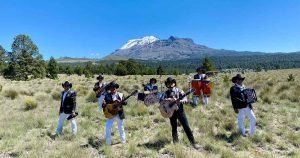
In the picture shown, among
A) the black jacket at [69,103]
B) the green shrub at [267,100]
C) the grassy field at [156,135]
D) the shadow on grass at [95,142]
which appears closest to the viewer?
the grassy field at [156,135]

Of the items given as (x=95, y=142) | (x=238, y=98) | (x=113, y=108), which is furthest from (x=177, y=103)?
(x=95, y=142)

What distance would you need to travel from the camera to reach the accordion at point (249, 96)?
10383mm

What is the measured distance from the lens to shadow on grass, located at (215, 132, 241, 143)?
34.3ft

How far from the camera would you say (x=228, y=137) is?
35.3ft

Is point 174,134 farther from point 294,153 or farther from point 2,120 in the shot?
point 2,120

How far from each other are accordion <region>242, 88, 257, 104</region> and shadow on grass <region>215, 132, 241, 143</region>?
3.87 ft

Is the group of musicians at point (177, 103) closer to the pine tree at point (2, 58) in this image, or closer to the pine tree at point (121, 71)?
the pine tree at point (2, 58)

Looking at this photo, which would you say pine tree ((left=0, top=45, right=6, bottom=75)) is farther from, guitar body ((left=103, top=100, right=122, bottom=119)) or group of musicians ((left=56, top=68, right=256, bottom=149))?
guitar body ((left=103, top=100, right=122, bottom=119))

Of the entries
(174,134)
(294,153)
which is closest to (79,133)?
(174,134)

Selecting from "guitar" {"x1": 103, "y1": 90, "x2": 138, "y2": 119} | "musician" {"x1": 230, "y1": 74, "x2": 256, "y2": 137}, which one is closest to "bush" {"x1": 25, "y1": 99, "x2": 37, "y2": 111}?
"guitar" {"x1": 103, "y1": 90, "x2": 138, "y2": 119}

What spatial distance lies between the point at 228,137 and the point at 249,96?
4.92 ft

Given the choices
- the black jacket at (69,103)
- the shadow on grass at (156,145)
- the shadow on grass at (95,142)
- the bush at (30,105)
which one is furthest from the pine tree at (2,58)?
the shadow on grass at (156,145)

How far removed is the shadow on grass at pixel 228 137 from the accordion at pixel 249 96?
1179mm

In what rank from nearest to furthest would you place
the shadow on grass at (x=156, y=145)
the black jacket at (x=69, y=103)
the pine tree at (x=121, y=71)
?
the shadow on grass at (x=156, y=145) → the black jacket at (x=69, y=103) → the pine tree at (x=121, y=71)
